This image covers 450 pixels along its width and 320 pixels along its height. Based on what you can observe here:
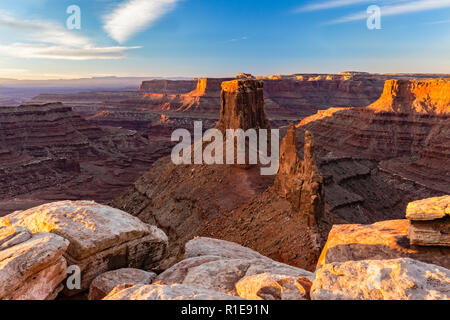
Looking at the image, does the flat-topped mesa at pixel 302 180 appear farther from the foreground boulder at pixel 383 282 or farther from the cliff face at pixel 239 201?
the foreground boulder at pixel 383 282

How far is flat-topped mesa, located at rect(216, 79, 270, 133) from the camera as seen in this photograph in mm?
40812

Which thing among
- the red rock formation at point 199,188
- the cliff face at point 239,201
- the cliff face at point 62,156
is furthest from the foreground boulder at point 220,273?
the cliff face at point 62,156

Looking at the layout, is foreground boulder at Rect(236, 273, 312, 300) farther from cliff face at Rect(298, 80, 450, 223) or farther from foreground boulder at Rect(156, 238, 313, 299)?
cliff face at Rect(298, 80, 450, 223)

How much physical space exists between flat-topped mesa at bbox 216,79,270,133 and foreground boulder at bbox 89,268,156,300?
103ft

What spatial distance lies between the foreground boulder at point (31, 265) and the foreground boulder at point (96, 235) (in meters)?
0.62

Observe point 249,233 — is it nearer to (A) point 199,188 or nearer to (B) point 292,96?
(A) point 199,188

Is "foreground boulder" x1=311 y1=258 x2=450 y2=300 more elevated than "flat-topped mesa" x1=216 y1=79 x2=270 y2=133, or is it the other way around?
"flat-topped mesa" x1=216 y1=79 x2=270 y2=133

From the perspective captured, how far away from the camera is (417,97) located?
86.6m

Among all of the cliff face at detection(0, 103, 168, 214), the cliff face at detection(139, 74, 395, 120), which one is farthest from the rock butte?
the cliff face at detection(139, 74, 395, 120)

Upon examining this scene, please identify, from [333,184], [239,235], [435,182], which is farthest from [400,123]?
[239,235]

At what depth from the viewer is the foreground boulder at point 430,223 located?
10.1 m

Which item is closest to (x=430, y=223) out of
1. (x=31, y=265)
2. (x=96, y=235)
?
(x=96, y=235)

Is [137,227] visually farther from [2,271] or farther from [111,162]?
[111,162]
